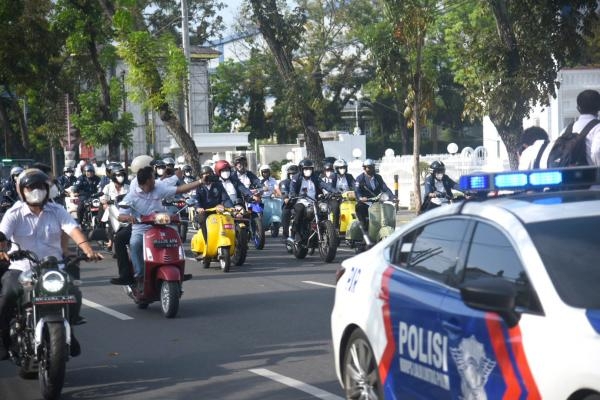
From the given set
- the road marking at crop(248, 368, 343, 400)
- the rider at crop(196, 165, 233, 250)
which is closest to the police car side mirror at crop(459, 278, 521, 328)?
the road marking at crop(248, 368, 343, 400)

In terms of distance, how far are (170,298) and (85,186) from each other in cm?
1333

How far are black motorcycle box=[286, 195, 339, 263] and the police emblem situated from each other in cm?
1285

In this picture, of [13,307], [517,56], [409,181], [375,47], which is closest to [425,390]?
[13,307]

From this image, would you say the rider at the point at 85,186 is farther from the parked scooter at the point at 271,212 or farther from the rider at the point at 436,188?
the rider at the point at 436,188

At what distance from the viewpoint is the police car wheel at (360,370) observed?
22.4 ft

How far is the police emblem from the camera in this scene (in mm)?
5535

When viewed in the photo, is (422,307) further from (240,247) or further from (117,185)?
(117,185)

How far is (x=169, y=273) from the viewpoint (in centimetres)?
1270

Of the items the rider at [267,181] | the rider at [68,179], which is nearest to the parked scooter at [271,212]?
the rider at [267,181]

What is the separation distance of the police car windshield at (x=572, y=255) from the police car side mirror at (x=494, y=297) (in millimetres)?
229

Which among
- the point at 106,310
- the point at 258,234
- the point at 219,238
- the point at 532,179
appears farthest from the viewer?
the point at 258,234

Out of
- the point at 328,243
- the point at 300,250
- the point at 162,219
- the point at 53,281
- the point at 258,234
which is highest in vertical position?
the point at 162,219

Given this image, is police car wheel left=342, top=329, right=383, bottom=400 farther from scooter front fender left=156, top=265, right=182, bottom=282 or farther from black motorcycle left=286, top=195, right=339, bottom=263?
black motorcycle left=286, top=195, right=339, bottom=263

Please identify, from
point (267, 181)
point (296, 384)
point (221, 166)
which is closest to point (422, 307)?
point (296, 384)
